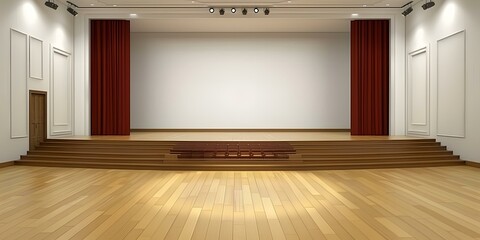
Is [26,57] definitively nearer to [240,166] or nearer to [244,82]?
[240,166]

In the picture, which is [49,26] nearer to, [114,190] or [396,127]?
[114,190]

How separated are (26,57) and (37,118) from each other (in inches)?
72.9

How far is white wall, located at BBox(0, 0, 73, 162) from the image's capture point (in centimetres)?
1076

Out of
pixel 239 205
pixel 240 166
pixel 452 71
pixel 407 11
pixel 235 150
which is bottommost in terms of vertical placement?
pixel 239 205

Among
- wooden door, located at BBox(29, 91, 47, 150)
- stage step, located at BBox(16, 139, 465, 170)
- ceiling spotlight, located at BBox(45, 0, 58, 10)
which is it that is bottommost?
stage step, located at BBox(16, 139, 465, 170)

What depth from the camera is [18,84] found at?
1141 centimetres

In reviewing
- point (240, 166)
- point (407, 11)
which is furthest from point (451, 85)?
point (240, 166)

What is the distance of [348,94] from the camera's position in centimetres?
1745

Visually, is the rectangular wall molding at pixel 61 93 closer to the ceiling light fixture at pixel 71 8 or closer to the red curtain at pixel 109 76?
the red curtain at pixel 109 76

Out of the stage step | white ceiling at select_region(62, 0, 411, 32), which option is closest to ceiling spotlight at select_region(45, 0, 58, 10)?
white ceiling at select_region(62, 0, 411, 32)

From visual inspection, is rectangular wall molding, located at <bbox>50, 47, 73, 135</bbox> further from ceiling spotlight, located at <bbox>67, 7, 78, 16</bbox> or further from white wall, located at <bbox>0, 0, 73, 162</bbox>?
ceiling spotlight, located at <bbox>67, 7, 78, 16</bbox>

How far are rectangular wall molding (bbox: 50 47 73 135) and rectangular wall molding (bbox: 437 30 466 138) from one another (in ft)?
38.6

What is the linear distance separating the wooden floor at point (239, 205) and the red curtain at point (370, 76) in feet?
18.8

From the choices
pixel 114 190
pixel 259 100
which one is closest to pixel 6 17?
pixel 114 190
